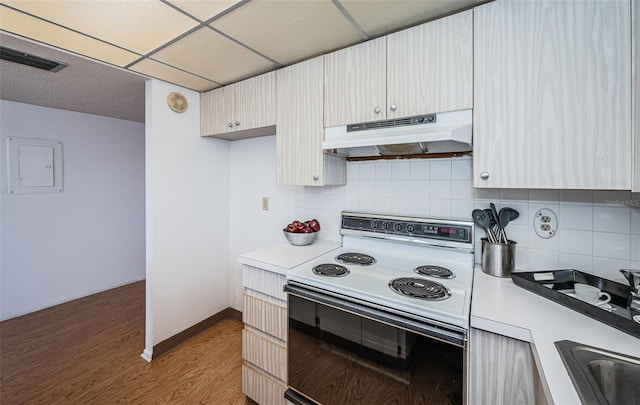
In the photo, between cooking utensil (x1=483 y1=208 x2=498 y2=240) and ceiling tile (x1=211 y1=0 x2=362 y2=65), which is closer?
ceiling tile (x1=211 y1=0 x2=362 y2=65)

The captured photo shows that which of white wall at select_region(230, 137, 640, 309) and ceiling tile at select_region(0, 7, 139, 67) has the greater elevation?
ceiling tile at select_region(0, 7, 139, 67)

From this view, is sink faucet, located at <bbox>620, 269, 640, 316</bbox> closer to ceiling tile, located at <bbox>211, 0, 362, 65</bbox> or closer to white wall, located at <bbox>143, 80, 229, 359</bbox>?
ceiling tile, located at <bbox>211, 0, 362, 65</bbox>

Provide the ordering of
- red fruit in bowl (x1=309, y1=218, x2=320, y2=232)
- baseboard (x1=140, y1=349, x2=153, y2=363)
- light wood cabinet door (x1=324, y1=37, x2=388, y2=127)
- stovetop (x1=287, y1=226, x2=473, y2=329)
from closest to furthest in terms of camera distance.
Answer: stovetop (x1=287, y1=226, x2=473, y2=329), light wood cabinet door (x1=324, y1=37, x2=388, y2=127), red fruit in bowl (x1=309, y1=218, x2=320, y2=232), baseboard (x1=140, y1=349, x2=153, y2=363)

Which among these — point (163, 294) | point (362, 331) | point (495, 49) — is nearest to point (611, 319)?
point (362, 331)

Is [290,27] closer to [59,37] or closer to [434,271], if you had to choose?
[59,37]

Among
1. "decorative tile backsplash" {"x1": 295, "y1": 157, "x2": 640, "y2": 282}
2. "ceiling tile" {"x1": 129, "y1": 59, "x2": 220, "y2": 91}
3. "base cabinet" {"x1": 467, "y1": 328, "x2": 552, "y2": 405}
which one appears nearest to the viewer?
"base cabinet" {"x1": 467, "y1": 328, "x2": 552, "y2": 405}

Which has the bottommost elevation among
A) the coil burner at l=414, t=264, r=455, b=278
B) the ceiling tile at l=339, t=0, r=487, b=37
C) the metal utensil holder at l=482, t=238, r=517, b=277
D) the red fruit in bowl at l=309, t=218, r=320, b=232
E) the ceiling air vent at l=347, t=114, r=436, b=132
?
the coil burner at l=414, t=264, r=455, b=278

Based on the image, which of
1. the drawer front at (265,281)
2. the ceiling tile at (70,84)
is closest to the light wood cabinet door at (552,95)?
the drawer front at (265,281)

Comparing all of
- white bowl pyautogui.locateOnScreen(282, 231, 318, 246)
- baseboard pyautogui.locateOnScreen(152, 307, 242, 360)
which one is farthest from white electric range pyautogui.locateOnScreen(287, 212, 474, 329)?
baseboard pyautogui.locateOnScreen(152, 307, 242, 360)

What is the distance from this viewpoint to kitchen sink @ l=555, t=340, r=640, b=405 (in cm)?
67

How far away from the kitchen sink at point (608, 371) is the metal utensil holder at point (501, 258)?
54cm

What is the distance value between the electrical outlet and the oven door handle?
78 cm

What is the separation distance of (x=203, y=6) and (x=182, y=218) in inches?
63.3

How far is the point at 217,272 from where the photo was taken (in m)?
2.58
